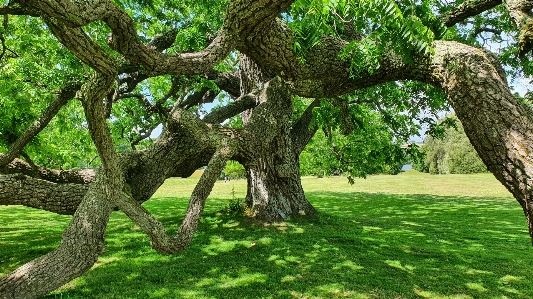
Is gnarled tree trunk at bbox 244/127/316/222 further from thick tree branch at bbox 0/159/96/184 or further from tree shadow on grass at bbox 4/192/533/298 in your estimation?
thick tree branch at bbox 0/159/96/184

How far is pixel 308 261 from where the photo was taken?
6.60 m

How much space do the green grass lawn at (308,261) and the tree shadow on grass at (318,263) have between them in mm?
19

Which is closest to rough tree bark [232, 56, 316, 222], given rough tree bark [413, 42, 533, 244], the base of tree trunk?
the base of tree trunk

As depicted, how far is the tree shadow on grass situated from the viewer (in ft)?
17.1

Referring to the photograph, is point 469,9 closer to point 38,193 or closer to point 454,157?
point 38,193

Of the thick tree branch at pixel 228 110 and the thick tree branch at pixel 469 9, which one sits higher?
the thick tree branch at pixel 469 9

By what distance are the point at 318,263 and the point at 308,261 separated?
213 millimetres

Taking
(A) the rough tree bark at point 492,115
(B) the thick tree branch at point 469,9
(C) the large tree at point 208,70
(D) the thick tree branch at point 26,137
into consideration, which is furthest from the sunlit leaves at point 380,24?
(D) the thick tree branch at point 26,137

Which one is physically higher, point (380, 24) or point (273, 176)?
point (380, 24)

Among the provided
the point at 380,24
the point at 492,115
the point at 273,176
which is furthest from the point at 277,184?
the point at 492,115

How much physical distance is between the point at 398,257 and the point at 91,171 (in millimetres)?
6646

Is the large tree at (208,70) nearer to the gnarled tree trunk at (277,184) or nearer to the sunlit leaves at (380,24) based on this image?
the sunlit leaves at (380,24)

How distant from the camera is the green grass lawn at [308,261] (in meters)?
5.22

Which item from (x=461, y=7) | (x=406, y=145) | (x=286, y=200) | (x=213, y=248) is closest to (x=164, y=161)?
(x=213, y=248)
